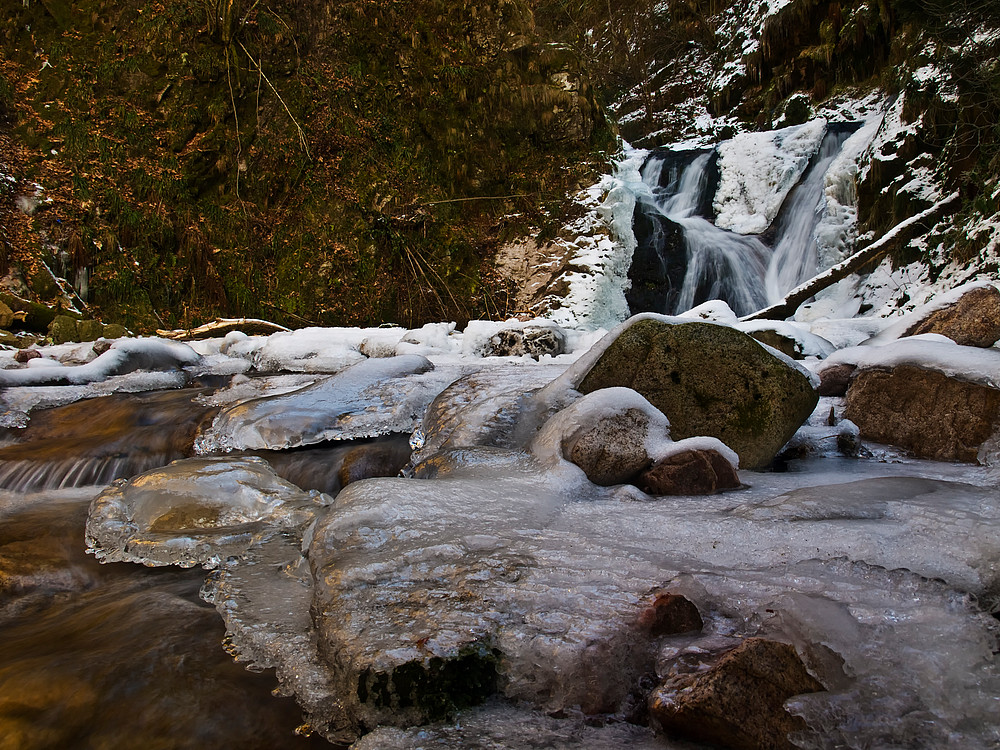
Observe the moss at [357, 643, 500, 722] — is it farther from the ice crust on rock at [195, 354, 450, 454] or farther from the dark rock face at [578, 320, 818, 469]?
the ice crust on rock at [195, 354, 450, 454]

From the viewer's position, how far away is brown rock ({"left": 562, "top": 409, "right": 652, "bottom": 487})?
233 centimetres

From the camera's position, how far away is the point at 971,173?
248 inches

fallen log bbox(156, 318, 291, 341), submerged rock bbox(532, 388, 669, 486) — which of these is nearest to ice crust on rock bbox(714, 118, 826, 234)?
fallen log bbox(156, 318, 291, 341)

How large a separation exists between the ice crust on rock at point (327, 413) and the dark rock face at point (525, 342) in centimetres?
191

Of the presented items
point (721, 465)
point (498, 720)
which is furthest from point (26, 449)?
point (721, 465)

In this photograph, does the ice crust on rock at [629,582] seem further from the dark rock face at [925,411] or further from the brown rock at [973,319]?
the brown rock at [973,319]

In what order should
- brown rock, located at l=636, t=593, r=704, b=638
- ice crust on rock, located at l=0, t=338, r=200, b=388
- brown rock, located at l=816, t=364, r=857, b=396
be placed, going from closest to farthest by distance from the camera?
brown rock, located at l=636, t=593, r=704, b=638
brown rock, located at l=816, t=364, r=857, b=396
ice crust on rock, located at l=0, t=338, r=200, b=388

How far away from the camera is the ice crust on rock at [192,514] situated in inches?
81.0

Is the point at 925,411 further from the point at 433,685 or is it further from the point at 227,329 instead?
the point at 227,329

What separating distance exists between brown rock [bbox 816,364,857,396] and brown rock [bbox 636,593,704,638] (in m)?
2.60

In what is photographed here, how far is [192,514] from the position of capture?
2221mm

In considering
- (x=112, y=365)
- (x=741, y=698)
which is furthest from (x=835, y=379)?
(x=112, y=365)

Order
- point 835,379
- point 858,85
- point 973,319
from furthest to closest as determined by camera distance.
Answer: point 858,85 → point 835,379 → point 973,319

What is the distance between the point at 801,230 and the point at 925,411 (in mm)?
6523
